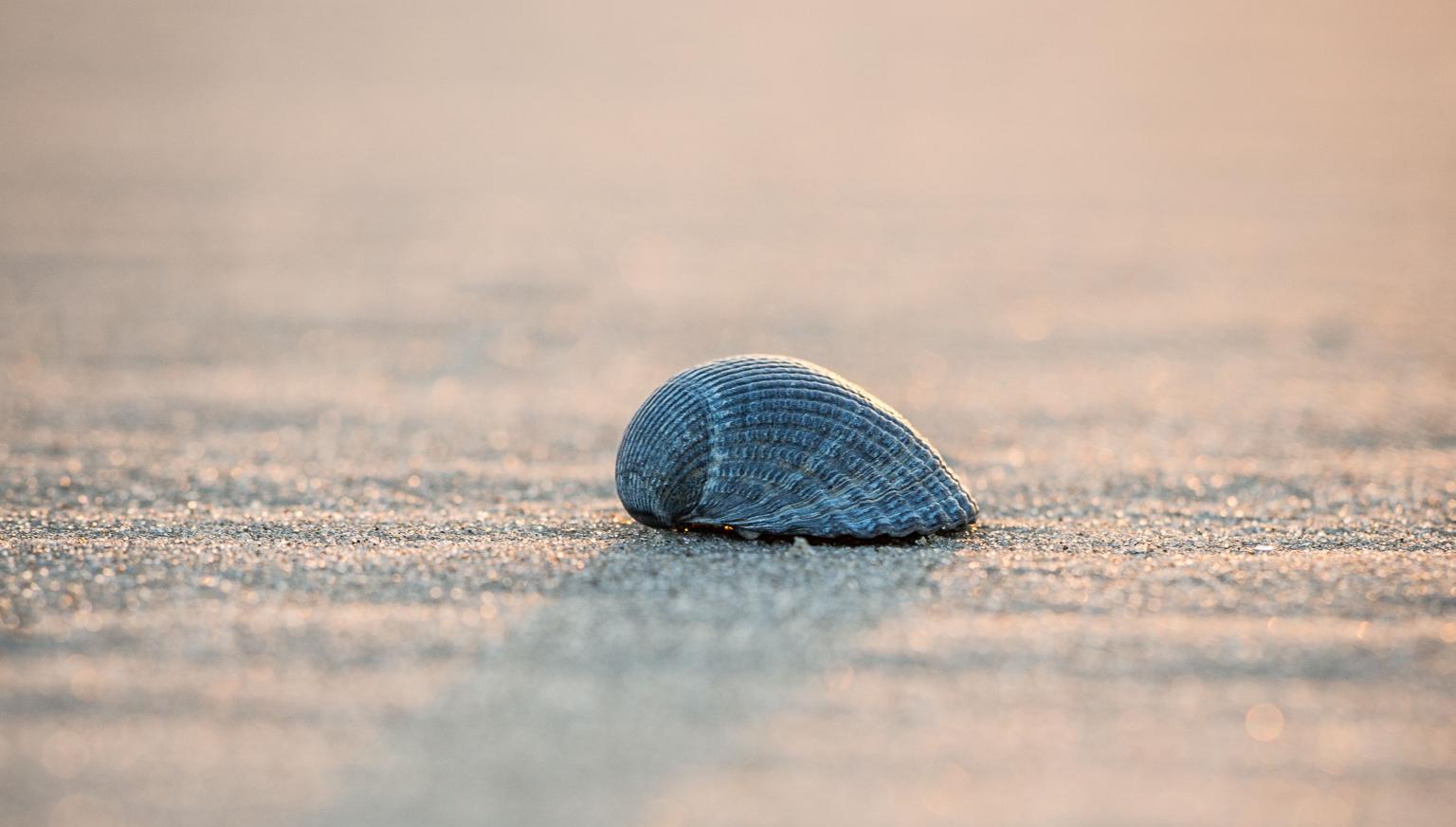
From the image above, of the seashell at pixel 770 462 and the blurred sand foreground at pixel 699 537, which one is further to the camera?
the seashell at pixel 770 462

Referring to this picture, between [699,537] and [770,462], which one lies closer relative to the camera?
[770,462]

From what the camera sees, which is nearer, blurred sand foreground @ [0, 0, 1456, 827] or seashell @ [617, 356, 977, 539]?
blurred sand foreground @ [0, 0, 1456, 827]

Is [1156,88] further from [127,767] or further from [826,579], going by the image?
[127,767]

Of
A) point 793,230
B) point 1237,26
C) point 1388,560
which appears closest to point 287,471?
point 1388,560
